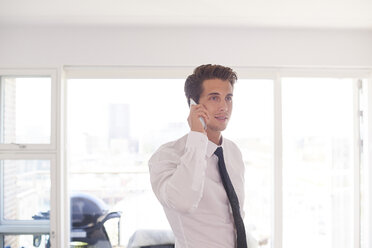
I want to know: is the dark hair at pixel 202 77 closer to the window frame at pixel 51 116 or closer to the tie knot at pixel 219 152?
the tie knot at pixel 219 152

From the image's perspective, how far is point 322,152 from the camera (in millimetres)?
3674

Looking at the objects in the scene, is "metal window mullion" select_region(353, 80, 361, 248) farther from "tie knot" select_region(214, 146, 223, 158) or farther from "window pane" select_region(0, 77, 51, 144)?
"window pane" select_region(0, 77, 51, 144)

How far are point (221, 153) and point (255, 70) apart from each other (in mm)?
1844

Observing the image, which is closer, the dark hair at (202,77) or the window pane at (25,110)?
the dark hair at (202,77)

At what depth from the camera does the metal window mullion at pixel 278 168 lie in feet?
9.48

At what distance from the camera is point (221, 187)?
1.16 metres

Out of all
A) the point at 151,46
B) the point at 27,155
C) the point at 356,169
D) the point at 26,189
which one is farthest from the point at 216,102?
the point at 356,169

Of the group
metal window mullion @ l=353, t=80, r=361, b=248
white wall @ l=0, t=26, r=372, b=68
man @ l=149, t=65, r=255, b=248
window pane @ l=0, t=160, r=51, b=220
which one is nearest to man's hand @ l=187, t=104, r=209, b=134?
man @ l=149, t=65, r=255, b=248

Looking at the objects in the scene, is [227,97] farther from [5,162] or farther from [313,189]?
[313,189]

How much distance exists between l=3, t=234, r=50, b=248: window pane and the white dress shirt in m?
2.18

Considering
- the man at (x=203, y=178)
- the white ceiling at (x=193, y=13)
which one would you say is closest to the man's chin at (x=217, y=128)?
the man at (x=203, y=178)

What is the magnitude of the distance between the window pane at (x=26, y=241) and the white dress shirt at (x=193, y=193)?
218 centimetres

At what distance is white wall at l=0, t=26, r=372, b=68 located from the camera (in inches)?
109

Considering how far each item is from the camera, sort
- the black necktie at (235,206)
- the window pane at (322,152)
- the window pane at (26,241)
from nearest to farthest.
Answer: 1. the black necktie at (235,206)
2. the window pane at (26,241)
3. the window pane at (322,152)
